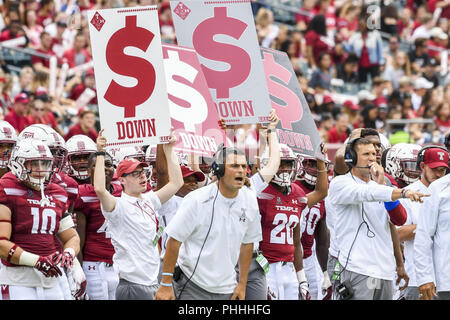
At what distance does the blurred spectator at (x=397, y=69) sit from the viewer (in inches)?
805

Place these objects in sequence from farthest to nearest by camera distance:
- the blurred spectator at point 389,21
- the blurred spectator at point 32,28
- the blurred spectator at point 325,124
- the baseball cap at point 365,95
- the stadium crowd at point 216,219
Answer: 1. the blurred spectator at point 389,21
2. the baseball cap at point 365,95
3. the blurred spectator at point 32,28
4. the blurred spectator at point 325,124
5. the stadium crowd at point 216,219

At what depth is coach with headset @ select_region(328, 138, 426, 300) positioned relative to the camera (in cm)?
841

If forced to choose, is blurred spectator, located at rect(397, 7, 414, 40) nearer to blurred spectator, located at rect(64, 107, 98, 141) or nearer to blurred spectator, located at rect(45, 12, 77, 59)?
blurred spectator, located at rect(45, 12, 77, 59)

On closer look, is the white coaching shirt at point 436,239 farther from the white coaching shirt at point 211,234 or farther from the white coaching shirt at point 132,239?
the white coaching shirt at point 132,239

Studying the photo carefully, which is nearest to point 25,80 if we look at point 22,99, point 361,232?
point 22,99

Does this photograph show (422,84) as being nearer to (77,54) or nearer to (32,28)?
(77,54)

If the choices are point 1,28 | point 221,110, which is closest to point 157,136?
point 221,110

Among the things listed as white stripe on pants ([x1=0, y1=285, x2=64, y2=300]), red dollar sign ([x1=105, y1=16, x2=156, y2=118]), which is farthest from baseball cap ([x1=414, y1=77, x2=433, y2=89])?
white stripe on pants ([x1=0, y1=285, x2=64, y2=300])

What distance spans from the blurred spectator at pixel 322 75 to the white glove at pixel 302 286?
954 centimetres

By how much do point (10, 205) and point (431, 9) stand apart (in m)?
16.9

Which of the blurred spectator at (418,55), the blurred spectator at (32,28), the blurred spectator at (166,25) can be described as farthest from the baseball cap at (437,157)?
the blurred spectator at (418,55)

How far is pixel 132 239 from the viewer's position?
8445mm

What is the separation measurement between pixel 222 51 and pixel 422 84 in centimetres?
1115
